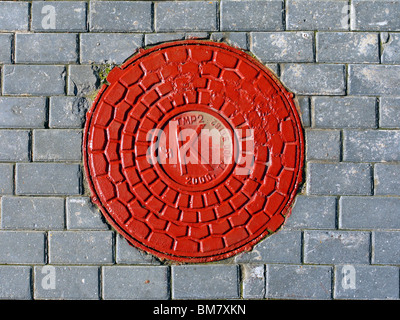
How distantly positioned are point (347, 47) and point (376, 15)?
0.95 ft

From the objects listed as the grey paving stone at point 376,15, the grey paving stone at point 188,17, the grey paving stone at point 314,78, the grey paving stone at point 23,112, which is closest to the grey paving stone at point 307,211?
the grey paving stone at point 314,78

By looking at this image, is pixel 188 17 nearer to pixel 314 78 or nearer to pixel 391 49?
pixel 314 78

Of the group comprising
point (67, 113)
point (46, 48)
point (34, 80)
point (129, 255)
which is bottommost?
point (129, 255)

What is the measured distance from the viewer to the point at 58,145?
2.43m

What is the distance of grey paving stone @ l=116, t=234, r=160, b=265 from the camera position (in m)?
2.43

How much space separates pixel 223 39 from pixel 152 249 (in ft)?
4.76

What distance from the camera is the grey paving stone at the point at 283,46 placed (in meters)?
2.45

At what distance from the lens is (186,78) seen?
241cm

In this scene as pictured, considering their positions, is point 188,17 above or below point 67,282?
above

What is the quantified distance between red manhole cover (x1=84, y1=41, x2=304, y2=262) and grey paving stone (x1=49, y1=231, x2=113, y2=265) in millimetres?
152

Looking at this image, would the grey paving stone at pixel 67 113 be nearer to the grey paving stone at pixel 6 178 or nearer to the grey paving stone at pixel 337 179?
the grey paving stone at pixel 6 178

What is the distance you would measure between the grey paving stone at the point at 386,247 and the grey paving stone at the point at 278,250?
1.65ft

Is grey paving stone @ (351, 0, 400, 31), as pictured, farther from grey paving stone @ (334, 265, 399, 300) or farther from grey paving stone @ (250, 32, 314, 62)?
grey paving stone @ (334, 265, 399, 300)

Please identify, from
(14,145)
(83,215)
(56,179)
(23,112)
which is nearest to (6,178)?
(14,145)
